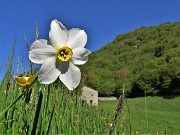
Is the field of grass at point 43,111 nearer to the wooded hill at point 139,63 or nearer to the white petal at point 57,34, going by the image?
the white petal at point 57,34

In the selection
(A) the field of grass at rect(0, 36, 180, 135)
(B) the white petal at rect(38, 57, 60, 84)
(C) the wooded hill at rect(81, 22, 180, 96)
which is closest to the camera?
(B) the white petal at rect(38, 57, 60, 84)

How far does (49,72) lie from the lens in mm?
666

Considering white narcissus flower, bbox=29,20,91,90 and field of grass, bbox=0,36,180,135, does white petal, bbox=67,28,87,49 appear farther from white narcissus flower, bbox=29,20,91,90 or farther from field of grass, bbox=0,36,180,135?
field of grass, bbox=0,36,180,135

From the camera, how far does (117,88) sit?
1657 inches

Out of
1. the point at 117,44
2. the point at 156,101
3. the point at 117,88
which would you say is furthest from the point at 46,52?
the point at 117,44

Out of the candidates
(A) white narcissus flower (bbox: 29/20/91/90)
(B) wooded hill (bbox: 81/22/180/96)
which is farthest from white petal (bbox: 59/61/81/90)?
(B) wooded hill (bbox: 81/22/180/96)

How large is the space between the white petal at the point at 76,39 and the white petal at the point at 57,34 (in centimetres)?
1

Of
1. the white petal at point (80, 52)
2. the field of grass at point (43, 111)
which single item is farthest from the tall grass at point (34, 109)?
the white petal at point (80, 52)

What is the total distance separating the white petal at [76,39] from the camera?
0.70 m

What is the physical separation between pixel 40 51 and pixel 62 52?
0.05m

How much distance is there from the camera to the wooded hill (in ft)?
128

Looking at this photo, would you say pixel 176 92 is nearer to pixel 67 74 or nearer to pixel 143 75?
pixel 143 75

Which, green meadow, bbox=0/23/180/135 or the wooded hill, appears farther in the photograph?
the wooded hill

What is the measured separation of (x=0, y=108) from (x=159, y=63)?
41977 millimetres
